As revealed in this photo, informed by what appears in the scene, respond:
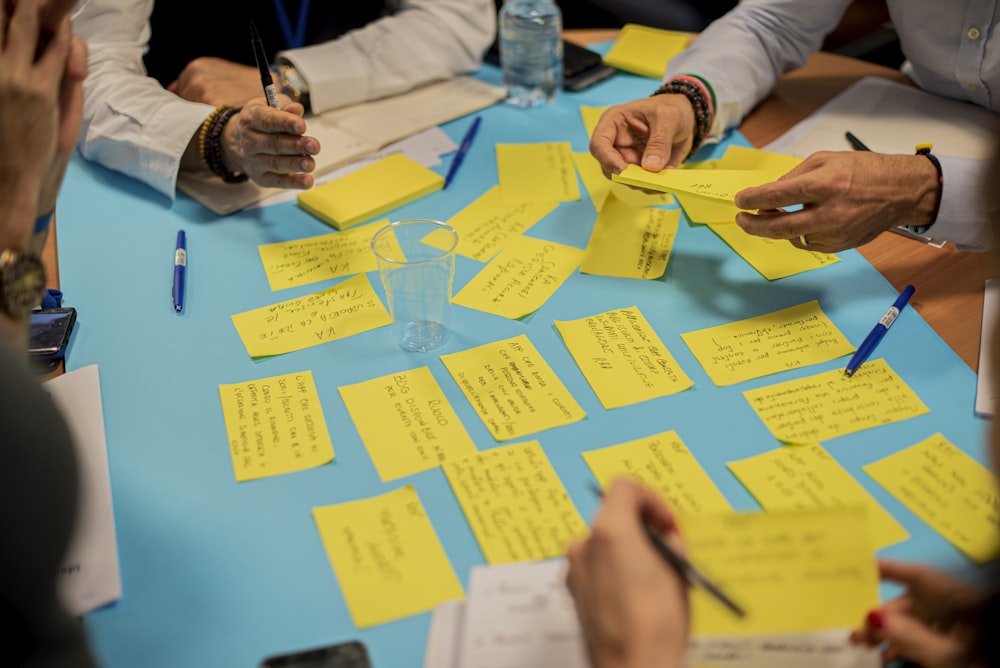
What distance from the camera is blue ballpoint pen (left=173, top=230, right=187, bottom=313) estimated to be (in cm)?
113

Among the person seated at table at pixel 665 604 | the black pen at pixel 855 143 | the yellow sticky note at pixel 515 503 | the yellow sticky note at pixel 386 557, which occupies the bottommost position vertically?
the yellow sticky note at pixel 386 557

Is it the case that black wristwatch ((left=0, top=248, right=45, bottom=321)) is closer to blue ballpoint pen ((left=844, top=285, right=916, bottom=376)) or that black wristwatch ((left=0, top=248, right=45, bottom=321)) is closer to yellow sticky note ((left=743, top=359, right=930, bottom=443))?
yellow sticky note ((left=743, top=359, right=930, bottom=443))

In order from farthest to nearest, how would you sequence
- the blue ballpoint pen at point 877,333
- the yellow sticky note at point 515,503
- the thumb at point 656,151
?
the thumb at point 656,151 < the blue ballpoint pen at point 877,333 < the yellow sticky note at point 515,503

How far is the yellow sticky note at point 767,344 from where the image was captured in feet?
3.36

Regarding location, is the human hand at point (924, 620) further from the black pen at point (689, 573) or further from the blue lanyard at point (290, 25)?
the blue lanyard at point (290, 25)

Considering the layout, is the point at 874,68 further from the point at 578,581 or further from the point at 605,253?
Result: the point at 578,581

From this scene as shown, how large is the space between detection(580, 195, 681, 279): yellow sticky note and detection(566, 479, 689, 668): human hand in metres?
0.58

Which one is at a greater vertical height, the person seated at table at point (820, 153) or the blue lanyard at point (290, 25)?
→ the person seated at table at point (820, 153)

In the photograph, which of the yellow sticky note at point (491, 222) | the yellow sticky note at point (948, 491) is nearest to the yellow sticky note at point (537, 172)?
the yellow sticky note at point (491, 222)

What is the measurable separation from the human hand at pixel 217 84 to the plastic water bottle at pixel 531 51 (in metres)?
0.52

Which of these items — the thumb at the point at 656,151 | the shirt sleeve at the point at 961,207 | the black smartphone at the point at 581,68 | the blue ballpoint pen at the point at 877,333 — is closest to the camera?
the blue ballpoint pen at the point at 877,333

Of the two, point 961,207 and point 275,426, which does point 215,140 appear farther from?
point 961,207

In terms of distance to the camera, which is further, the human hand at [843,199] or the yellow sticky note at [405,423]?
the human hand at [843,199]

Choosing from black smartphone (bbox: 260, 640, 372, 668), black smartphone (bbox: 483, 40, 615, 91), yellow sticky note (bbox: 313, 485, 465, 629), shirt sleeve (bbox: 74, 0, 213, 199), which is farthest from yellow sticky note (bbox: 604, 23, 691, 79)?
black smartphone (bbox: 260, 640, 372, 668)
